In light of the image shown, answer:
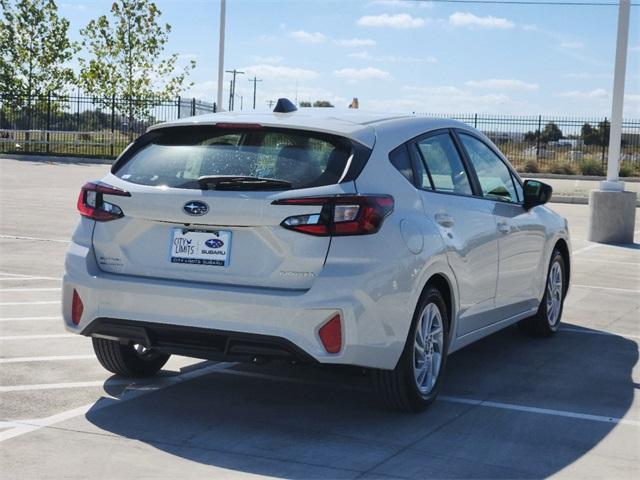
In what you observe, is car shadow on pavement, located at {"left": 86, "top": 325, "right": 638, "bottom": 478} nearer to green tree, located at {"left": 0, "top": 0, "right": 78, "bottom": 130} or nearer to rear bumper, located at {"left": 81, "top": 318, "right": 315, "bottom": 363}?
rear bumper, located at {"left": 81, "top": 318, "right": 315, "bottom": 363}

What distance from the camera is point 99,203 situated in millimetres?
5738

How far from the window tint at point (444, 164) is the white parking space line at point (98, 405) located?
1.91m

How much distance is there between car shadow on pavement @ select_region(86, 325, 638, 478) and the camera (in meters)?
4.94

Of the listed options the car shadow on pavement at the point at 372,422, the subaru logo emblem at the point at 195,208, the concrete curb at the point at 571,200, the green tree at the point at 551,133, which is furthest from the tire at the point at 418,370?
the green tree at the point at 551,133

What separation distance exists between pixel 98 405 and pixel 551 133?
3720cm

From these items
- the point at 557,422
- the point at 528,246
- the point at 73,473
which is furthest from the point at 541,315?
the point at 73,473

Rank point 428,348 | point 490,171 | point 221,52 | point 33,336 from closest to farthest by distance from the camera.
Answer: point 428,348, point 490,171, point 33,336, point 221,52

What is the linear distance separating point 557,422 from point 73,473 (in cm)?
265

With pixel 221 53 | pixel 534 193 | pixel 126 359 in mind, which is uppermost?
pixel 221 53

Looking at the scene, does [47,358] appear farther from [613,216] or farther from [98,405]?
[613,216]

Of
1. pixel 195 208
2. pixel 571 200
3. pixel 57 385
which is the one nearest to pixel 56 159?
pixel 571 200

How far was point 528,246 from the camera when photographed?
761 centimetres

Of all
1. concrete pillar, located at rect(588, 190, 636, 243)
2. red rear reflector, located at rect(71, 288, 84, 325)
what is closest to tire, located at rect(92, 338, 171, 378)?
red rear reflector, located at rect(71, 288, 84, 325)

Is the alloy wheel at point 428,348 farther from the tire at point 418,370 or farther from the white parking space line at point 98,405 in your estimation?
the white parking space line at point 98,405
